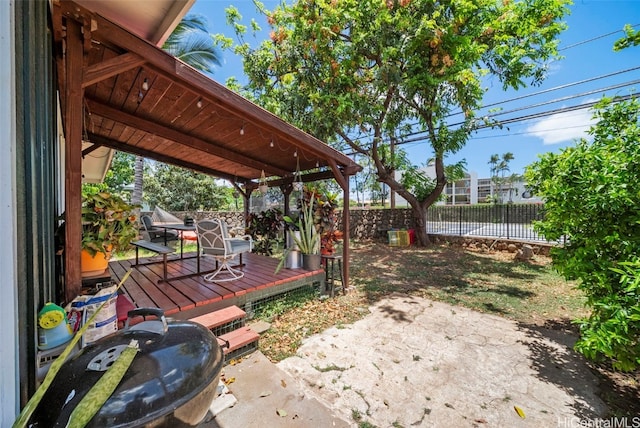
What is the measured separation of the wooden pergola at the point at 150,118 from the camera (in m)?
1.88

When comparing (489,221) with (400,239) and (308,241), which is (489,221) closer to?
(400,239)

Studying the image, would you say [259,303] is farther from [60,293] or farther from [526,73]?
[526,73]

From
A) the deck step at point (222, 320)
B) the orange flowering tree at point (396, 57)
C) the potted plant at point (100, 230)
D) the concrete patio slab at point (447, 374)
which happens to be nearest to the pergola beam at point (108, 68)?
the potted plant at point (100, 230)

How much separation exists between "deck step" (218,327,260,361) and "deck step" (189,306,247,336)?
9 cm

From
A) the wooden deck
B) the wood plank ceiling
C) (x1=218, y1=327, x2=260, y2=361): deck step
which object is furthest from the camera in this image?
the wooden deck

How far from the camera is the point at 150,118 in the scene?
149 inches

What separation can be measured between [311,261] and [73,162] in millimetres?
3267

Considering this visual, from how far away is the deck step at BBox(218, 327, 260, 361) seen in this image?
2.57 m

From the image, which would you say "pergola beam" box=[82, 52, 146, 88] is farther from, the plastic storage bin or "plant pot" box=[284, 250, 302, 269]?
the plastic storage bin

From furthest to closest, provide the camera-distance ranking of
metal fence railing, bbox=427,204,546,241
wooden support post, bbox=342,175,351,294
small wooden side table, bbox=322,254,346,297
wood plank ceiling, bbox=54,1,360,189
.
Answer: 1. metal fence railing, bbox=427,204,546,241
2. wooden support post, bbox=342,175,351,294
3. small wooden side table, bbox=322,254,346,297
4. wood plank ceiling, bbox=54,1,360,189

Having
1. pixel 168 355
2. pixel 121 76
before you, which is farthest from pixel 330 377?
→ pixel 121 76

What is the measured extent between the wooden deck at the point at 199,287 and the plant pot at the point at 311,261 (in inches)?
3.9

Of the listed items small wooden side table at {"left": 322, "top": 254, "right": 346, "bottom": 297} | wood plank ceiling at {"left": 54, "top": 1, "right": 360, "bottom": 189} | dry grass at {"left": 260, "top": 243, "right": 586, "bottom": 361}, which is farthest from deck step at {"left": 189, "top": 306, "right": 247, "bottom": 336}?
wood plank ceiling at {"left": 54, "top": 1, "right": 360, "bottom": 189}

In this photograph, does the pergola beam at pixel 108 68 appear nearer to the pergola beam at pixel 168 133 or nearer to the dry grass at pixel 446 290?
the pergola beam at pixel 168 133
